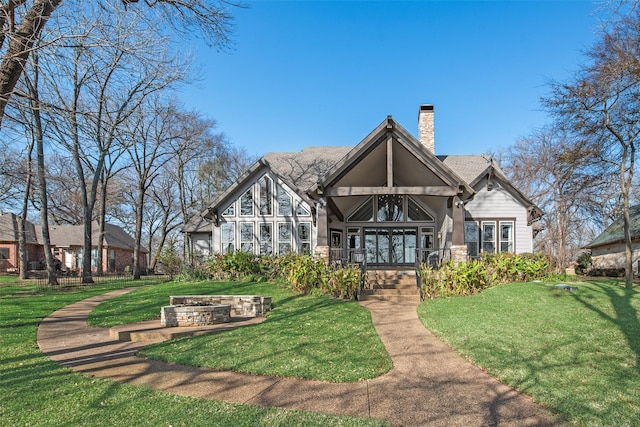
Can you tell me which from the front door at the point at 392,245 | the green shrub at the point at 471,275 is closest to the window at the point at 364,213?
the front door at the point at 392,245

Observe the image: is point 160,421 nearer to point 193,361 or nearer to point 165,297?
point 193,361

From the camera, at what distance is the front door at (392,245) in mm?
18469

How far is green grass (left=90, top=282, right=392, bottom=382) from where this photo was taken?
18.7 ft

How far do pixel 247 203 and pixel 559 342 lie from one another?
14.5m

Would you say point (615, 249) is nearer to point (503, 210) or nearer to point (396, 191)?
point (503, 210)

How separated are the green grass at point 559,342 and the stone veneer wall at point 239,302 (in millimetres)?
4028

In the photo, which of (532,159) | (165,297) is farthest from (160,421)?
(532,159)

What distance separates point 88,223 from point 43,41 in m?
18.2

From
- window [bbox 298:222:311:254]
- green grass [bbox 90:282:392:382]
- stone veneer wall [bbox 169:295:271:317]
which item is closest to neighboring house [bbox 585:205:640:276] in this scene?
window [bbox 298:222:311:254]

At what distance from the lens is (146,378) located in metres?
5.28

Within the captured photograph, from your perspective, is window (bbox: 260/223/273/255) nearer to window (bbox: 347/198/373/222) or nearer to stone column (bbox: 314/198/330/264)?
window (bbox: 347/198/373/222)

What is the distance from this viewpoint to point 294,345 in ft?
22.3

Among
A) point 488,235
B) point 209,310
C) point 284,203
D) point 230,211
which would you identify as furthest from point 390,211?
point 209,310

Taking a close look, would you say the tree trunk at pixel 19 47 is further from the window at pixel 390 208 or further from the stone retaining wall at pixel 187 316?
the window at pixel 390 208
